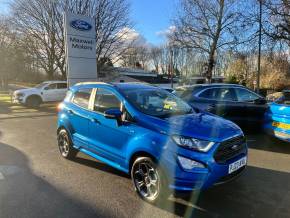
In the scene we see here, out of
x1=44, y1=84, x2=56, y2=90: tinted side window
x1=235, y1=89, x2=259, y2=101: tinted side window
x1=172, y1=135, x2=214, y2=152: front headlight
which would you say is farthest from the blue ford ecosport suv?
x1=44, y1=84, x2=56, y2=90: tinted side window

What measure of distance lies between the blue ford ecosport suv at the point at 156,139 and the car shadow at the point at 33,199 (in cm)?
87

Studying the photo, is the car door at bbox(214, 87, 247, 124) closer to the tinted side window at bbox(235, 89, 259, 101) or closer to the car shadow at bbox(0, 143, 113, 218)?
the tinted side window at bbox(235, 89, 259, 101)

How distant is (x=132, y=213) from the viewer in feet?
12.8

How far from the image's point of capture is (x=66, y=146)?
6.39 meters

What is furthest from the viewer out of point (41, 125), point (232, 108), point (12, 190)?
point (41, 125)

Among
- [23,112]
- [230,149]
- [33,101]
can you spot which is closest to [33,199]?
[230,149]

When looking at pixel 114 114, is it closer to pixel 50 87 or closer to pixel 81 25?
pixel 81 25

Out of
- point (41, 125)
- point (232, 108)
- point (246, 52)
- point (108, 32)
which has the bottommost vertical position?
point (41, 125)

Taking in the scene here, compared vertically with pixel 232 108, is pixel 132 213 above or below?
below

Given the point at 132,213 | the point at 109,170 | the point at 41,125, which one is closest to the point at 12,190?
the point at 109,170

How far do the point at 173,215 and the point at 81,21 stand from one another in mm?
13724

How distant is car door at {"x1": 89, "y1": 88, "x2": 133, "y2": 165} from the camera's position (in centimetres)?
463

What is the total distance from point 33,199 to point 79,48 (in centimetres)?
1211

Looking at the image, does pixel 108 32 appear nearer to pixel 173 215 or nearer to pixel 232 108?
pixel 232 108
